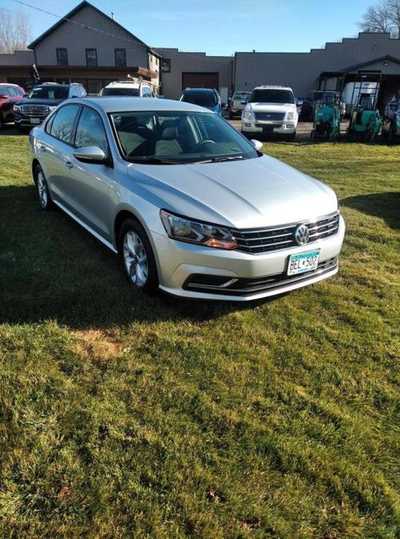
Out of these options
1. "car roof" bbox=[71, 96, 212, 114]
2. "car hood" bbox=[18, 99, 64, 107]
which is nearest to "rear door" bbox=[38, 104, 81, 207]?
"car roof" bbox=[71, 96, 212, 114]

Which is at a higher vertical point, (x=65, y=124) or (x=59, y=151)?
(x=65, y=124)

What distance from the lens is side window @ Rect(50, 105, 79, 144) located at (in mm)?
5050

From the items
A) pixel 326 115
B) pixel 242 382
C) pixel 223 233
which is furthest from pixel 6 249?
pixel 326 115

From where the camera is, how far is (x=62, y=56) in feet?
133

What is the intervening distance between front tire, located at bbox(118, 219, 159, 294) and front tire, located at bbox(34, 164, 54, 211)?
8.16 feet

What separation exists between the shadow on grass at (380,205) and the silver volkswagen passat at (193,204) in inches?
102

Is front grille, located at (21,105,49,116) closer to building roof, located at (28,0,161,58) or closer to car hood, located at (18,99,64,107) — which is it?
car hood, located at (18,99,64,107)

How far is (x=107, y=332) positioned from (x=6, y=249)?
7.00 ft

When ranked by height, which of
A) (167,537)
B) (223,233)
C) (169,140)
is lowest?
(167,537)

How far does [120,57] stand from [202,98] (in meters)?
27.0

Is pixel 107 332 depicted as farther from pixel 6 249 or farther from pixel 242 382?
pixel 6 249

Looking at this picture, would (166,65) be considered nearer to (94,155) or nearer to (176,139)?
(176,139)

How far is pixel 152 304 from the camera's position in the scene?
3.66m

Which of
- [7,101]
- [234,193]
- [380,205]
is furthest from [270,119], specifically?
[234,193]
